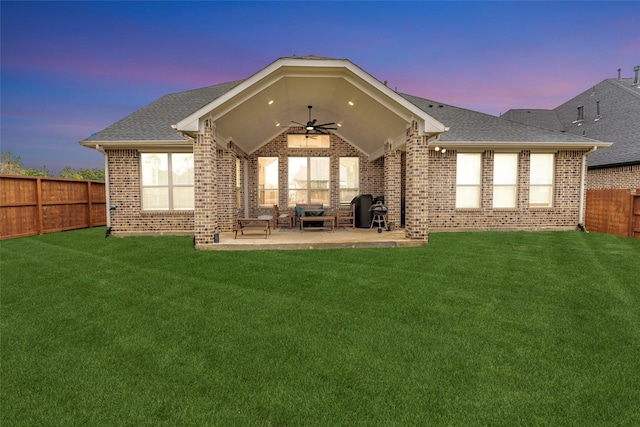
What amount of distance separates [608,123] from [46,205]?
25.5 metres

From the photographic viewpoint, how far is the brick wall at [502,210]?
11.6 m

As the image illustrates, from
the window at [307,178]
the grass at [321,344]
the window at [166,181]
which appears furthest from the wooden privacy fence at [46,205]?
the window at [307,178]

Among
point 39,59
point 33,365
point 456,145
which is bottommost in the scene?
point 33,365

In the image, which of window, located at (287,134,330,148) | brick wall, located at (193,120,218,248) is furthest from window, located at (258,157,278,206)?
brick wall, located at (193,120,218,248)

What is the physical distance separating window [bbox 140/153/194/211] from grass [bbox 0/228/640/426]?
4752 mm

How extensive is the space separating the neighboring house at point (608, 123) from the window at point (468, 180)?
4818 mm

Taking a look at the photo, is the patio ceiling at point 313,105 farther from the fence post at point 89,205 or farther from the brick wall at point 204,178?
the fence post at point 89,205

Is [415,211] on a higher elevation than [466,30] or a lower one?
lower

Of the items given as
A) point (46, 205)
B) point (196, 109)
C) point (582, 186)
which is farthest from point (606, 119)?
point (46, 205)

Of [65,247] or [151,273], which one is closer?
[151,273]

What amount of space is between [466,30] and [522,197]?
634 inches

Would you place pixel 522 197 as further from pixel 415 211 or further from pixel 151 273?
pixel 151 273

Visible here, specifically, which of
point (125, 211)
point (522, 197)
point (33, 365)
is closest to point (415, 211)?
point (522, 197)

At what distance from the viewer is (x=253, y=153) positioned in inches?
538
